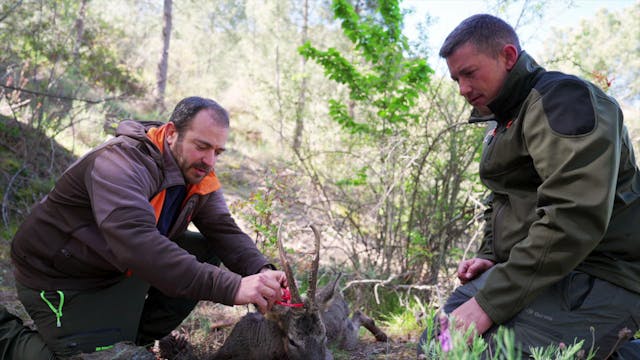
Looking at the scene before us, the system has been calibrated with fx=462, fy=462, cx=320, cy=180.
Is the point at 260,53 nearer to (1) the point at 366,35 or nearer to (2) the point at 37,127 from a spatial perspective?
(2) the point at 37,127

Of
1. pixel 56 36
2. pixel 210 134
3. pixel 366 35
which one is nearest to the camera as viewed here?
pixel 210 134

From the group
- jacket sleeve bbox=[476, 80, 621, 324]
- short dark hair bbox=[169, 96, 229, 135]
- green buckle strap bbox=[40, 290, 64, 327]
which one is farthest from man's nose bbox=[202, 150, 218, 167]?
jacket sleeve bbox=[476, 80, 621, 324]

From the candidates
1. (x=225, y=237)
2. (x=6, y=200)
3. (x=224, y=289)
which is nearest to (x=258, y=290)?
(x=224, y=289)

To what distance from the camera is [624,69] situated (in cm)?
1786

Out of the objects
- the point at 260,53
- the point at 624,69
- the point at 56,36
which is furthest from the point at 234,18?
the point at 56,36

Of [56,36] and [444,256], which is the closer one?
[444,256]

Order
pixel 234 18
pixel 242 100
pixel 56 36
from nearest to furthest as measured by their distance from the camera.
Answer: pixel 56 36
pixel 242 100
pixel 234 18

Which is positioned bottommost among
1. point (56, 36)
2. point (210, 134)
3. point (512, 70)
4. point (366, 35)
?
point (210, 134)

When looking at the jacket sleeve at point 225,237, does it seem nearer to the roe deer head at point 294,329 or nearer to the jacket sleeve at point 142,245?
the roe deer head at point 294,329

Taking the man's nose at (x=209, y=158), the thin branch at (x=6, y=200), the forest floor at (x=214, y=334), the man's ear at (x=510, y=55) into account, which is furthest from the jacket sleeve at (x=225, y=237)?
the thin branch at (x=6, y=200)

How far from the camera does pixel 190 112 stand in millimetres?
3393

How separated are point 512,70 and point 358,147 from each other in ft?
14.9

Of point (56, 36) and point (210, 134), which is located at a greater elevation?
point (56, 36)

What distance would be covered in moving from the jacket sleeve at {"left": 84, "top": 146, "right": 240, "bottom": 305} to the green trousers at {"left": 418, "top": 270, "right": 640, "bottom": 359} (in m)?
1.38
